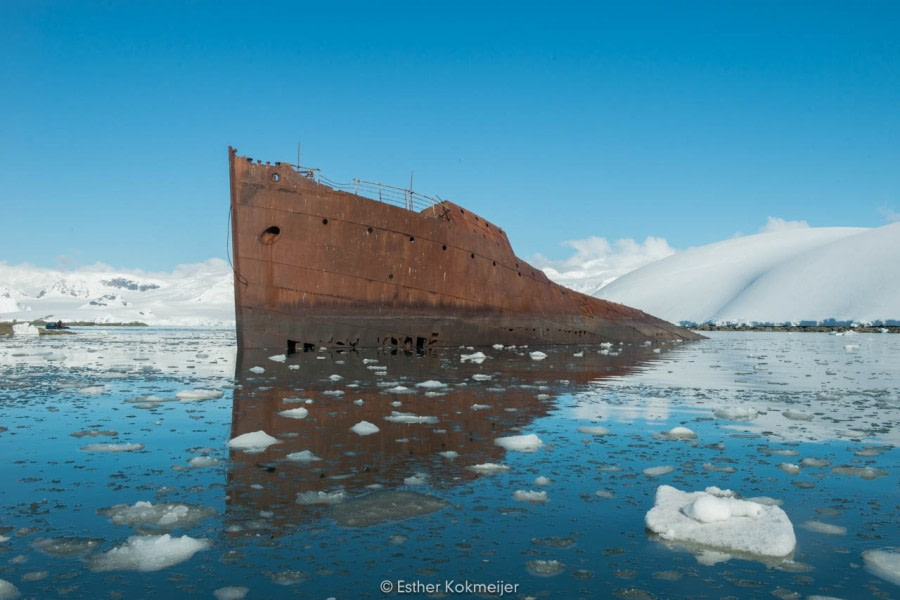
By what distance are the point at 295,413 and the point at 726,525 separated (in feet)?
14.4

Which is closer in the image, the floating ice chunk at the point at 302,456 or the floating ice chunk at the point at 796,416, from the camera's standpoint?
the floating ice chunk at the point at 302,456

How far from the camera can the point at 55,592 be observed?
2340 millimetres

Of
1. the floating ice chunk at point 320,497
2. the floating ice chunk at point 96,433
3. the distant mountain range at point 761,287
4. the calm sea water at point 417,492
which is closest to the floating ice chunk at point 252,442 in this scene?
the calm sea water at point 417,492

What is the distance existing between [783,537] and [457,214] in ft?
56.8

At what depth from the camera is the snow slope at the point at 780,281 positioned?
219 feet

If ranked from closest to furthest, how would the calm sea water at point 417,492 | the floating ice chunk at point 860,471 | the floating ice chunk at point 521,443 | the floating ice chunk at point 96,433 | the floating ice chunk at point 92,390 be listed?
the calm sea water at point 417,492
the floating ice chunk at point 860,471
the floating ice chunk at point 521,443
the floating ice chunk at point 96,433
the floating ice chunk at point 92,390

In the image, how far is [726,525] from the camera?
3072 millimetres

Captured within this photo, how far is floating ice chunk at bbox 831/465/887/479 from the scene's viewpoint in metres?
4.22

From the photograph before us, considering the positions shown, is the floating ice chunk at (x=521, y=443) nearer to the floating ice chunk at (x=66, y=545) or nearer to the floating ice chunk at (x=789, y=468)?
the floating ice chunk at (x=789, y=468)

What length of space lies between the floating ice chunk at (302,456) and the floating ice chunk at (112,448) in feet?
4.03

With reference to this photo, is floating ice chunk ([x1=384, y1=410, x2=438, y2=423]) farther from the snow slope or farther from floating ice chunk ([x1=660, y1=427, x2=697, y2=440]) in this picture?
the snow slope

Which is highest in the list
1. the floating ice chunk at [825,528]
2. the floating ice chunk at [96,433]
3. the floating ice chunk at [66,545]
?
the floating ice chunk at [96,433]

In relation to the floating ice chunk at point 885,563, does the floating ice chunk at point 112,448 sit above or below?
above

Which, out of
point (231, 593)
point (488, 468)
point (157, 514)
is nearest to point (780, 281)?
point (488, 468)
